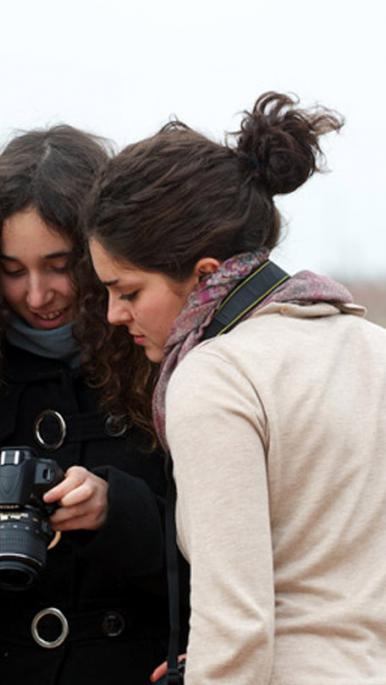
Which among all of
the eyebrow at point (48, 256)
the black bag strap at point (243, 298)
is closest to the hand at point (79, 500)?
the black bag strap at point (243, 298)

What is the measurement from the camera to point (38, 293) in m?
2.84

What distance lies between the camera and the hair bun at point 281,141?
2.49m

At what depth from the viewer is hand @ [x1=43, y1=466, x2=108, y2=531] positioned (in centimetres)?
249

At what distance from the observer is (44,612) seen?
278 centimetres

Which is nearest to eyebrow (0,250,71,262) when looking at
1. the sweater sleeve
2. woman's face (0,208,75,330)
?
woman's face (0,208,75,330)

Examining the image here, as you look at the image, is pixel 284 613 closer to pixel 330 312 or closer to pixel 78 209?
pixel 330 312

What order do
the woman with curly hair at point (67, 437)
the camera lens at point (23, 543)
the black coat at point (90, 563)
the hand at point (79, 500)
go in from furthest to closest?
the woman with curly hair at point (67, 437)
the black coat at point (90, 563)
the hand at point (79, 500)
the camera lens at point (23, 543)

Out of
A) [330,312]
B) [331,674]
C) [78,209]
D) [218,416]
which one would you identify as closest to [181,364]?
[218,416]

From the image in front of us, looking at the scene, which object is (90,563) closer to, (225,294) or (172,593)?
(172,593)

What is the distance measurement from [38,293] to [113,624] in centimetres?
67

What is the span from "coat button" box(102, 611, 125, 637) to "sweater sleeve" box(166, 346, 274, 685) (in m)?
0.72

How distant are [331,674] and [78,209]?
3.96 ft

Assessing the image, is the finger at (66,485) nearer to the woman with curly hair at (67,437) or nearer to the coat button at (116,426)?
the woman with curly hair at (67,437)

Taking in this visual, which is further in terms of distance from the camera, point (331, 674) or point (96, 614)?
point (96, 614)
